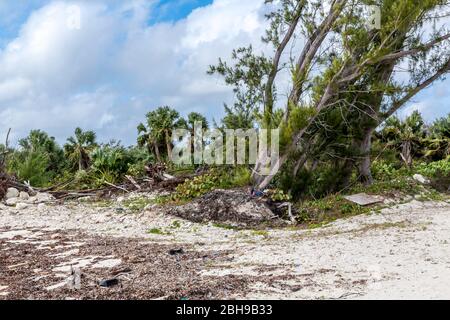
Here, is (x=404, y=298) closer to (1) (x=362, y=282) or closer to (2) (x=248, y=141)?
(1) (x=362, y=282)

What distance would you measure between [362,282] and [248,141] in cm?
934

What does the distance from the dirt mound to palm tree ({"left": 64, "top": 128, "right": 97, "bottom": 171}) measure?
40.9 feet

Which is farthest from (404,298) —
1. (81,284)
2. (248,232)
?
(248,232)

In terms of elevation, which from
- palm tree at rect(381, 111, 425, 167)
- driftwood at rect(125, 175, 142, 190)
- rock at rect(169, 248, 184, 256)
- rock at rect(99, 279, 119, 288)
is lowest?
rock at rect(99, 279, 119, 288)

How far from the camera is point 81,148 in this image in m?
25.1

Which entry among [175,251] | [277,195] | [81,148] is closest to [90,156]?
[81,148]

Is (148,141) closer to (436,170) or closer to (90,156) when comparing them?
→ (90,156)

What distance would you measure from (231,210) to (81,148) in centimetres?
1407

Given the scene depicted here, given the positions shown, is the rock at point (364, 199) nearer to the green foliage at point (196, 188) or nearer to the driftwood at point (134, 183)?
the green foliage at point (196, 188)

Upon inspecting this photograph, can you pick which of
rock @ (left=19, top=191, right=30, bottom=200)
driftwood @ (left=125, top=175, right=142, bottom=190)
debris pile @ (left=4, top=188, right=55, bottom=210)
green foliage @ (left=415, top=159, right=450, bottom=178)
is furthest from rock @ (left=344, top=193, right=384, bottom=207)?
rock @ (left=19, top=191, right=30, bottom=200)

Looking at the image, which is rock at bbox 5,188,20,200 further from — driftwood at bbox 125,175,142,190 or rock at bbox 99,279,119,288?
rock at bbox 99,279,119,288

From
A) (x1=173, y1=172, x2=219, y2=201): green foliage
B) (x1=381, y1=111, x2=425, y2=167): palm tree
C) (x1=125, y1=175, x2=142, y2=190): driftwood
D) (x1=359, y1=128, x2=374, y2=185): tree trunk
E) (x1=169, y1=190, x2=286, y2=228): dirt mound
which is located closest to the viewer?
(x1=169, y1=190, x2=286, y2=228): dirt mound

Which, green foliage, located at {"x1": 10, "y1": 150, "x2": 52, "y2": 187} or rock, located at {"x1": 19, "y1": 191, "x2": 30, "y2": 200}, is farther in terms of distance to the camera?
green foliage, located at {"x1": 10, "y1": 150, "x2": 52, "y2": 187}

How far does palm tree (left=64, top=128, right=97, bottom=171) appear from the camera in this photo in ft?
82.1
